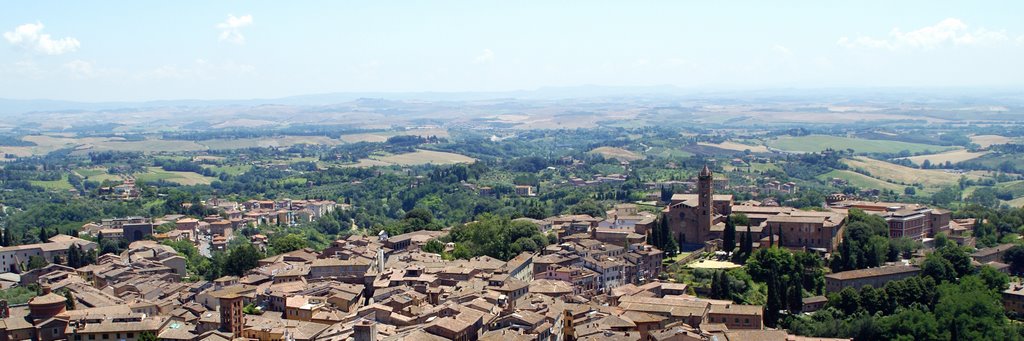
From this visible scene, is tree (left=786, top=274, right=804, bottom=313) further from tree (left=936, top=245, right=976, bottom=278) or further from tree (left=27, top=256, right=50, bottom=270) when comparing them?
tree (left=27, top=256, right=50, bottom=270)

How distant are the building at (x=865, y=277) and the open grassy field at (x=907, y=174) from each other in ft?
213

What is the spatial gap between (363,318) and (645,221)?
23856 millimetres

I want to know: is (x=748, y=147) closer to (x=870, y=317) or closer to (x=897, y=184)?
(x=897, y=184)

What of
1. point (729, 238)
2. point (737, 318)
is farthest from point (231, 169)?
point (737, 318)

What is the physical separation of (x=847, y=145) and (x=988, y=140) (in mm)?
21262

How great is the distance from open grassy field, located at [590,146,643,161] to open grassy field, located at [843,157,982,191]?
95.5 ft

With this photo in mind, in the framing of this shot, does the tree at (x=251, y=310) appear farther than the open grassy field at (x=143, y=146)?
No

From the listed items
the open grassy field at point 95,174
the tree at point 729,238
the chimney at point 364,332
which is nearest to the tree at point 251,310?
the chimney at point 364,332

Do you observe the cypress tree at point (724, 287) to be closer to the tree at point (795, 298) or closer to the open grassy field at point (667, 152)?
the tree at point (795, 298)

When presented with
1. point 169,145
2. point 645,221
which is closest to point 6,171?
point 169,145

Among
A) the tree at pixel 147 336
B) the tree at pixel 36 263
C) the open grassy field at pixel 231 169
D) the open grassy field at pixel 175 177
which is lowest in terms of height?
the open grassy field at pixel 231 169

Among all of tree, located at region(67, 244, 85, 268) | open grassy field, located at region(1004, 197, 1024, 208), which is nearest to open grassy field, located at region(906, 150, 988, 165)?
open grassy field, located at region(1004, 197, 1024, 208)

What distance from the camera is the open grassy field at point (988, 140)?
160 meters

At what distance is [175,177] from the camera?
415ft
